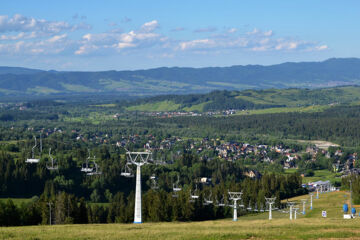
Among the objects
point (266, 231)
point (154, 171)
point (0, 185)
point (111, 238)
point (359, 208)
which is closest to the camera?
point (111, 238)

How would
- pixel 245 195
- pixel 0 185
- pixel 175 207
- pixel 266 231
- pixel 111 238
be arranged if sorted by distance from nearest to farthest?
1. pixel 111 238
2. pixel 266 231
3. pixel 175 207
4. pixel 245 195
5. pixel 0 185

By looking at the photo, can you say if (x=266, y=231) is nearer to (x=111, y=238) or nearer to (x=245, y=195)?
(x=111, y=238)

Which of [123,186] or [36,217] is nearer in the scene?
[36,217]

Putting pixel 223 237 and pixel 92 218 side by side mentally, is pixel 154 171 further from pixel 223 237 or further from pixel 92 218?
pixel 223 237

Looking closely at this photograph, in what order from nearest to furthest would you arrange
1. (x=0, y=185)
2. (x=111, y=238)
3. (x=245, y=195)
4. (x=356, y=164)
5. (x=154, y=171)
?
(x=111, y=238)
(x=245, y=195)
(x=0, y=185)
(x=154, y=171)
(x=356, y=164)

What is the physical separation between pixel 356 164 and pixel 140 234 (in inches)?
5687

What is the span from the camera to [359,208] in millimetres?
87438

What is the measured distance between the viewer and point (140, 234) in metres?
45.2

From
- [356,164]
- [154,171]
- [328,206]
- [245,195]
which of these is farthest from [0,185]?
[356,164]

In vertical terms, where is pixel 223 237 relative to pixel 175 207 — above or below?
above

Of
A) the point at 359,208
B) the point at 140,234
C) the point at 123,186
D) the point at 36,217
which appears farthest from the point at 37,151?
the point at 140,234

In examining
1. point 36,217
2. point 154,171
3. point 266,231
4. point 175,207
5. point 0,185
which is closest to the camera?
point 266,231

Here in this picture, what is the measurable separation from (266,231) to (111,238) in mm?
12271

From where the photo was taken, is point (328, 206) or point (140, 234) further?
→ point (328, 206)
